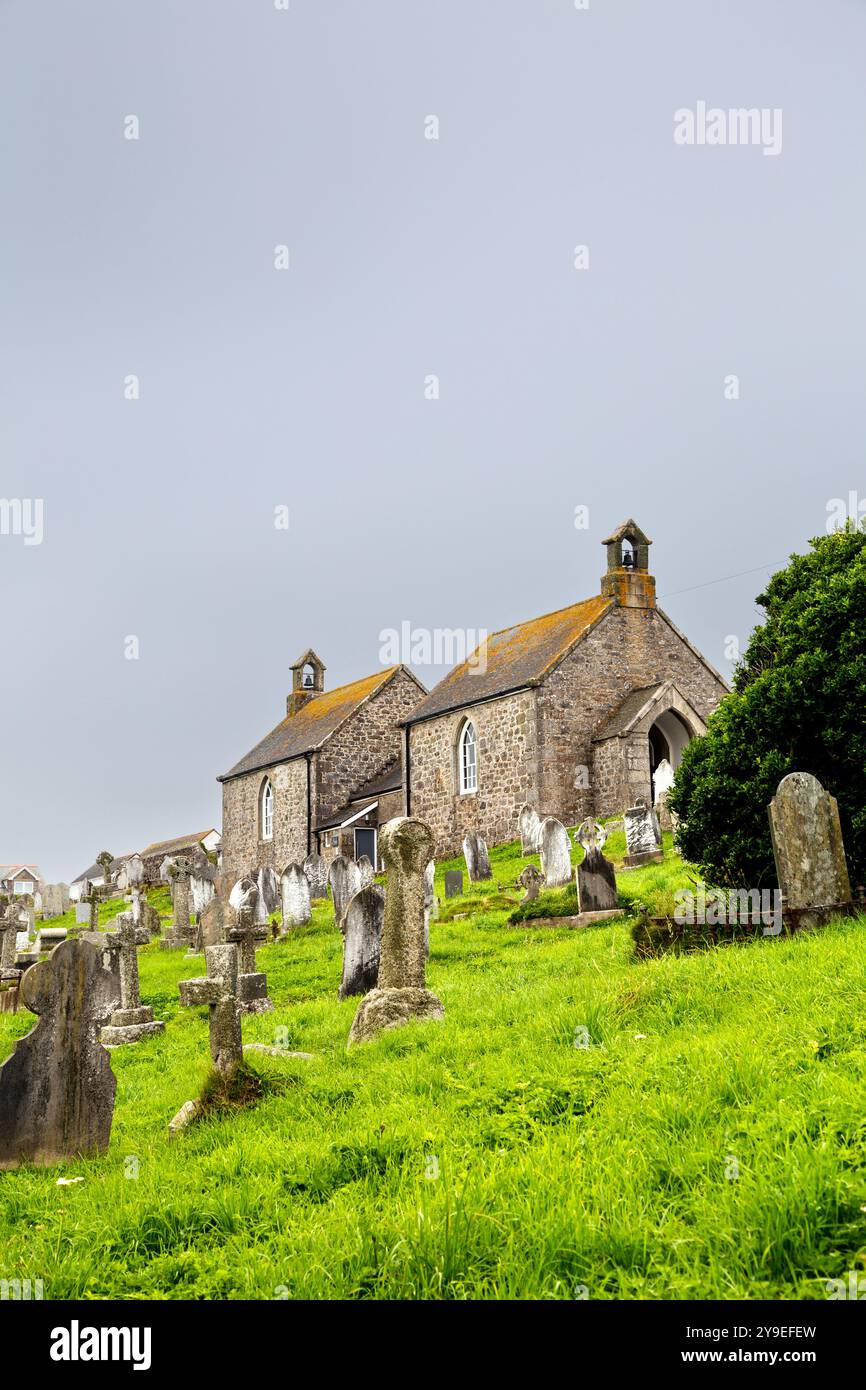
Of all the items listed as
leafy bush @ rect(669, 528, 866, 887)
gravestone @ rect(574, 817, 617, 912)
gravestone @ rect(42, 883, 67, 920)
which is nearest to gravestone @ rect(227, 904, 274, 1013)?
gravestone @ rect(574, 817, 617, 912)

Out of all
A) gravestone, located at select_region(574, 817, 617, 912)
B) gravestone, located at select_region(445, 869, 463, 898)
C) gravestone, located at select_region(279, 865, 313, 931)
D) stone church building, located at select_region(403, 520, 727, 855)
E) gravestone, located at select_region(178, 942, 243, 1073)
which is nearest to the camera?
gravestone, located at select_region(178, 942, 243, 1073)

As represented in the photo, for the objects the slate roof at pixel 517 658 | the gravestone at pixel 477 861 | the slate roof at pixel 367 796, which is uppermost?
the slate roof at pixel 517 658

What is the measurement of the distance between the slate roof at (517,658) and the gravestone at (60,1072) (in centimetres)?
2149

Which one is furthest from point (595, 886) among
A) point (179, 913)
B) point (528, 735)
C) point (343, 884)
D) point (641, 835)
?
point (528, 735)

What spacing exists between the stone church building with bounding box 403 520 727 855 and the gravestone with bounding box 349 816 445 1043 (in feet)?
58.3

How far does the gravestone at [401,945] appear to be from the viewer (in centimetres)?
865

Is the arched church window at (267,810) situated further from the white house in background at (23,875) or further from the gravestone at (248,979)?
the white house in background at (23,875)

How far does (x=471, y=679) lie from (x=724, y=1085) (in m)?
27.7

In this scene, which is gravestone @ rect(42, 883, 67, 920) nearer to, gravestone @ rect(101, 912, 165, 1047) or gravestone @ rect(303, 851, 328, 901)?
gravestone @ rect(303, 851, 328, 901)

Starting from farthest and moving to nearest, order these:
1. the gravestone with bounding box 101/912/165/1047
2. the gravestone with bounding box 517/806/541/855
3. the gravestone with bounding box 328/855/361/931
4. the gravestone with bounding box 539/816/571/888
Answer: the gravestone with bounding box 517/806/541/855, the gravestone with bounding box 328/855/361/931, the gravestone with bounding box 539/816/571/888, the gravestone with bounding box 101/912/165/1047

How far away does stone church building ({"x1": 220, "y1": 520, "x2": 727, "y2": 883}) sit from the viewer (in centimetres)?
2764

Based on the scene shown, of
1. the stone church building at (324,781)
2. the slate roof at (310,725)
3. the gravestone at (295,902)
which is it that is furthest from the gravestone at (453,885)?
the slate roof at (310,725)

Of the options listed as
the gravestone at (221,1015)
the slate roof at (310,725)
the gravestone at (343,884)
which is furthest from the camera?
the slate roof at (310,725)
